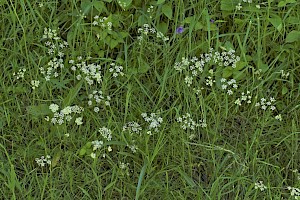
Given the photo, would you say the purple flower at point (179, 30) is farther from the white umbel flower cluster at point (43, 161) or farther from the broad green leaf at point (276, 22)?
the white umbel flower cluster at point (43, 161)

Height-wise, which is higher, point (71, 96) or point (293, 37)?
point (293, 37)

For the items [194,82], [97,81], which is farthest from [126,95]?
[194,82]

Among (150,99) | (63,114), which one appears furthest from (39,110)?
(150,99)

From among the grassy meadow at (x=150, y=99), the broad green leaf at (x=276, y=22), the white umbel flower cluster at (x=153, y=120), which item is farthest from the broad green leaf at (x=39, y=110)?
the broad green leaf at (x=276, y=22)

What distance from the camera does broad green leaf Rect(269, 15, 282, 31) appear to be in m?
2.49

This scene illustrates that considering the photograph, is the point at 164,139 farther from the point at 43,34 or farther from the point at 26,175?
the point at 43,34

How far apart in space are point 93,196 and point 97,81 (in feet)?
1.65

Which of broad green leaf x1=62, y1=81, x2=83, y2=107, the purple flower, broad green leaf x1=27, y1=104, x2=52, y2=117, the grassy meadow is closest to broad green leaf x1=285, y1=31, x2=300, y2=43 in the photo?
the grassy meadow

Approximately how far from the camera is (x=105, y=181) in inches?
90.6

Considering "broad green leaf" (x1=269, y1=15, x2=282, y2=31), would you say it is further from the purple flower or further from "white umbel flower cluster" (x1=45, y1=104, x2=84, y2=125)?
"white umbel flower cluster" (x1=45, y1=104, x2=84, y2=125)

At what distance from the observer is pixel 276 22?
2.50 metres

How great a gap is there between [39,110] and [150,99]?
1.60 ft

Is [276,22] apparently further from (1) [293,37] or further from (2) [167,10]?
(2) [167,10]

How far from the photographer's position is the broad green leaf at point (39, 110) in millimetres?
2381
